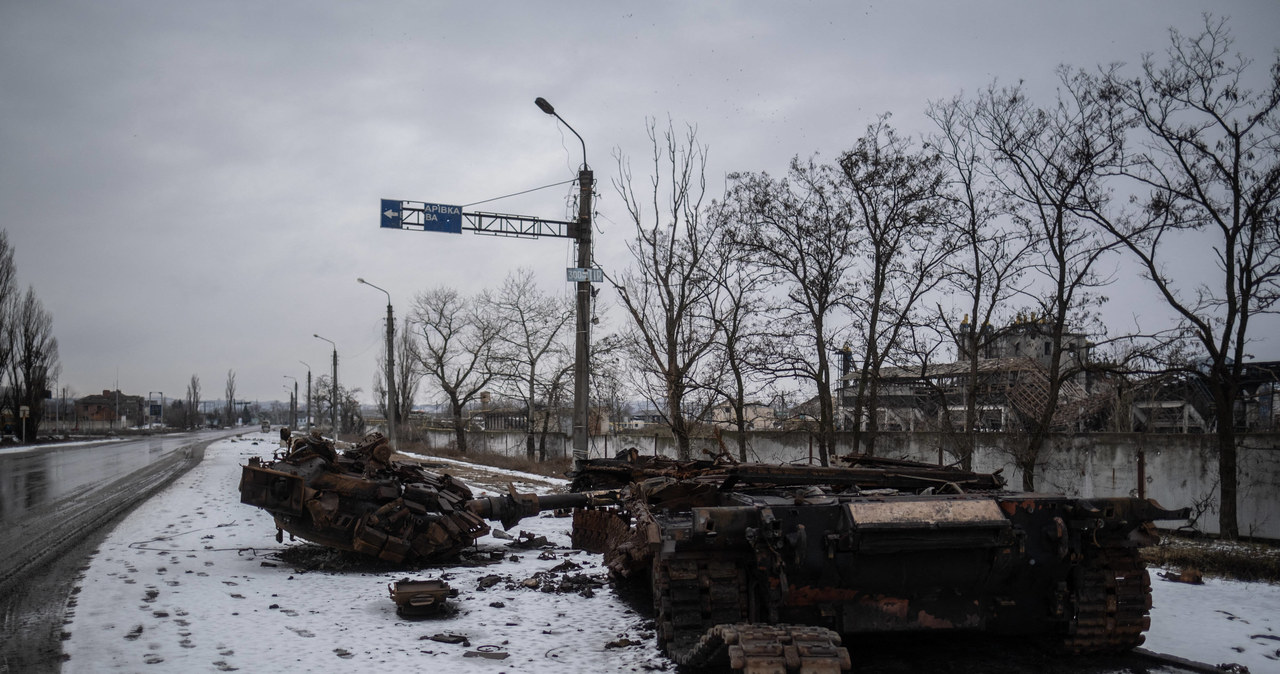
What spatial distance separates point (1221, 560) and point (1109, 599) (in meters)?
5.69

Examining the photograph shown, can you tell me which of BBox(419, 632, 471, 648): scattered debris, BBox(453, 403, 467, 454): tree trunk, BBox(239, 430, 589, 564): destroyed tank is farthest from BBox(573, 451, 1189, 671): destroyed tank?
BBox(453, 403, 467, 454): tree trunk

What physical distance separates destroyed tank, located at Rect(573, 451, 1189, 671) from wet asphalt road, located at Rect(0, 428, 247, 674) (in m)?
4.03

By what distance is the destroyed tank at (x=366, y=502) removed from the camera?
8344 millimetres

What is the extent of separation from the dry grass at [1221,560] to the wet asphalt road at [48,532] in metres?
10.7

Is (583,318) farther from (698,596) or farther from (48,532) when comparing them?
(698,596)

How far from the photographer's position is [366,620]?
6465 millimetres

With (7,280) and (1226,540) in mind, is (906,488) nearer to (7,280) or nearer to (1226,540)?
(1226,540)

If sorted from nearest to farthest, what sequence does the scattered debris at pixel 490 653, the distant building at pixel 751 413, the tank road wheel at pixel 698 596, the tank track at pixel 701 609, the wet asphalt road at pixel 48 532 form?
the tank track at pixel 701 609
the tank road wheel at pixel 698 596
the scattered debris at pixel 490 653
the wet asphalt road at pixel 48 532
the distant building at pixel 751 413

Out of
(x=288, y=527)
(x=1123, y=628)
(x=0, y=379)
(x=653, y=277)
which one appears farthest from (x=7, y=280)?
(x=1123, y=628)

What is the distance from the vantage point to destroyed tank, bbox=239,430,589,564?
8344mm

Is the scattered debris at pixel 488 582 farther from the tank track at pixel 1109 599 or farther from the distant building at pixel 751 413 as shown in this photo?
the distant building at pixel 751 413

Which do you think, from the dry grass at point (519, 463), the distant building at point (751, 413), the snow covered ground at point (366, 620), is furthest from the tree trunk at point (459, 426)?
the snow covered ground at point (366, 620)

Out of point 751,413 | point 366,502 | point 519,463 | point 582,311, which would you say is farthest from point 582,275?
point 519,463

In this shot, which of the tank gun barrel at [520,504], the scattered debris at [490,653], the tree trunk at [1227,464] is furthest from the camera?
the tree trunk at [1227,464]
